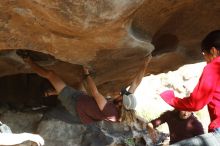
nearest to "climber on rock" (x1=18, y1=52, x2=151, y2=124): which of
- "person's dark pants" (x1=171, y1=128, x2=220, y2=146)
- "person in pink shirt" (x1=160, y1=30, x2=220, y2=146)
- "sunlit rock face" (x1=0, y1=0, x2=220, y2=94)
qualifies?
"sunlit rock face" (x1=0, y1=0, x2=220, y2=94)

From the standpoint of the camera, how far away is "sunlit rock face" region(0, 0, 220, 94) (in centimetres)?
394

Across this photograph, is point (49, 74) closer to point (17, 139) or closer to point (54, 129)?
point (54, 129)

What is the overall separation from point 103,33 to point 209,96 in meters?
1.35

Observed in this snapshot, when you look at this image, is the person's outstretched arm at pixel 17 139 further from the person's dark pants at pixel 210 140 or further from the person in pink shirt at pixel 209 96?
the person's dark pants at pixel 210 140

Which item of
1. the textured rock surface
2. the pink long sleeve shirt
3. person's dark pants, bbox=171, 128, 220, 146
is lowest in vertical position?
person's dark pants, bbox=171, 128, 220, 146

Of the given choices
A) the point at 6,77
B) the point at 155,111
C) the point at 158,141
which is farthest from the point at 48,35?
the point at 155,111

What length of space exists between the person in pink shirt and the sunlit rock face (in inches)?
30.3

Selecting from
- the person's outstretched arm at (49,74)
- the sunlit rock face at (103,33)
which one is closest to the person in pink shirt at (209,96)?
the sunlit rock face at (103,33)

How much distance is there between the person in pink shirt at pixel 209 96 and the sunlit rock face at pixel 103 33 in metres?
0.77

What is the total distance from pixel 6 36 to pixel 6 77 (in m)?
2.04

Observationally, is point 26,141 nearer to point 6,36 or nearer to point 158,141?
point 6,36

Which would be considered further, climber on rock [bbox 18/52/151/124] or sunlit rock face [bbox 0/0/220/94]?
climber on rock [bbox 18/52/151/124]

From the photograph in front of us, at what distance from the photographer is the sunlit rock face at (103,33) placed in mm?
3938

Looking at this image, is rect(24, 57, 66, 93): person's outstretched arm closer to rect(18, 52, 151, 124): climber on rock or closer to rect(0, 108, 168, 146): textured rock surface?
rect(18, 52, 151, 124): climber on rock
